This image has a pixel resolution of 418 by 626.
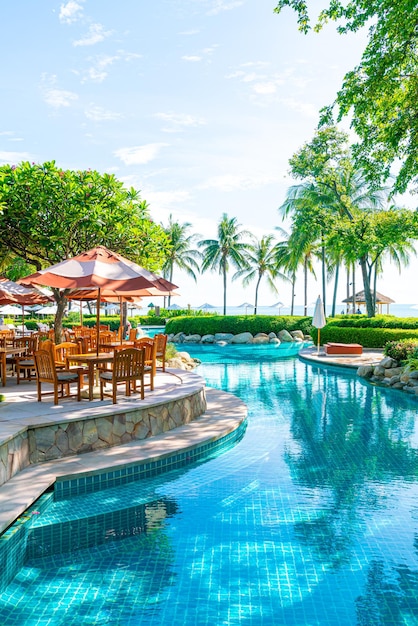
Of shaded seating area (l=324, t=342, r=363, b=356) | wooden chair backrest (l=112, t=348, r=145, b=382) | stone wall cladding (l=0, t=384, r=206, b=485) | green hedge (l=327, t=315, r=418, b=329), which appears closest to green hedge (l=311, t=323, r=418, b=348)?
green hedge (l=327, t=315, r=418, b=329)

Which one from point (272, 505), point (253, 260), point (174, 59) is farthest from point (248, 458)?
point (253, 260)

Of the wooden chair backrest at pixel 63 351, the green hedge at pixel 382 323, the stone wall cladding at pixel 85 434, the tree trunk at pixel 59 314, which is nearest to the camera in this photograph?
the stone wall cladding at pixel 85 434

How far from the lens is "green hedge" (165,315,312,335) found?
106ft

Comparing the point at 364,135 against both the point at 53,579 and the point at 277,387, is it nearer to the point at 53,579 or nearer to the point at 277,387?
the point at 277,387

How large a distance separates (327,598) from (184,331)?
29802 millimetres

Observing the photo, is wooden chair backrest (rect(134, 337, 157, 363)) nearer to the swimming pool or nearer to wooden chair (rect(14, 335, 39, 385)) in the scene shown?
wooden chair (rect(14, 335, 39, 385))

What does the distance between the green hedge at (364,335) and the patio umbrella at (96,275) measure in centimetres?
1669

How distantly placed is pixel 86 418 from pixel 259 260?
40.0 metres

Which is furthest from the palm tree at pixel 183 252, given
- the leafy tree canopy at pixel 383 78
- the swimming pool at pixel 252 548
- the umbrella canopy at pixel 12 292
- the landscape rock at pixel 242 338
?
the swimming pool at pixel 252 548

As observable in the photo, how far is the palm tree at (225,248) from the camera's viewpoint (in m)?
44.2

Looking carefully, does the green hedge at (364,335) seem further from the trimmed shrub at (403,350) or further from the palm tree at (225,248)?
the palm tree at (225,248)

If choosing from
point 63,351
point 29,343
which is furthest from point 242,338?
point 63,351

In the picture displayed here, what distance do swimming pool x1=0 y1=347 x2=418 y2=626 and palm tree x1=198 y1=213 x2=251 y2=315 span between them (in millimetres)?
36626

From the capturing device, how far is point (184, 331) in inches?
1323
